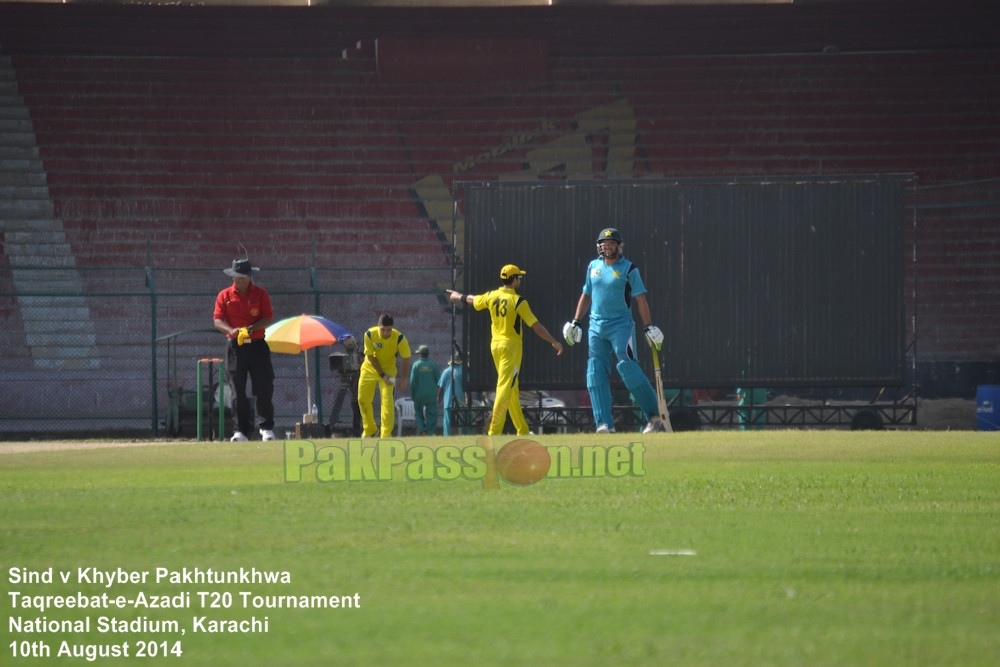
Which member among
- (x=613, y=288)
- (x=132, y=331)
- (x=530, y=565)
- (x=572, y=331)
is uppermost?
(x=613, y=288)

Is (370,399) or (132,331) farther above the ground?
(132,331)

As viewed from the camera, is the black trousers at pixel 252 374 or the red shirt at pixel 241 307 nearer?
the black trousers at pixel 252 374

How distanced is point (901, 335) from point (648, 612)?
15.0 m

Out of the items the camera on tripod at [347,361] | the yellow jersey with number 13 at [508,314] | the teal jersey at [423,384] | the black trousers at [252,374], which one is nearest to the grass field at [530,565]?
the black trousers at [252,374]

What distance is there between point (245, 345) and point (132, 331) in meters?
11.6

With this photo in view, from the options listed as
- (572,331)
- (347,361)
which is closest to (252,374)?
(572,331)

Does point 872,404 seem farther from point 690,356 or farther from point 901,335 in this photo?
point 690,356

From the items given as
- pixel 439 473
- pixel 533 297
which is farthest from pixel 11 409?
pixel 439 473

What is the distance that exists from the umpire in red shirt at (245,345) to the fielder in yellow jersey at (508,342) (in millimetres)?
2255

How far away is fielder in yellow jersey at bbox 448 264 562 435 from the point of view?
1409cm

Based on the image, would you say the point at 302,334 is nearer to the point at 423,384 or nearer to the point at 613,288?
the point at 423,384

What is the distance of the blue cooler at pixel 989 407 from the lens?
18875 mm

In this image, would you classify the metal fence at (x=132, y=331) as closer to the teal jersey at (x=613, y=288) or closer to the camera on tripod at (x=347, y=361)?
the camera on tripod at (x=347, y=361)

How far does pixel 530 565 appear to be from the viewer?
546 cm
